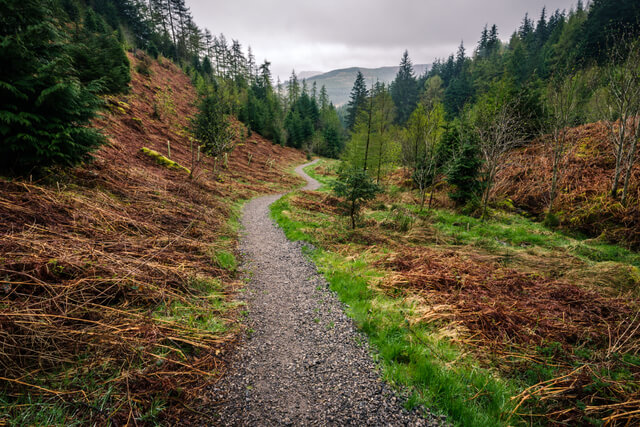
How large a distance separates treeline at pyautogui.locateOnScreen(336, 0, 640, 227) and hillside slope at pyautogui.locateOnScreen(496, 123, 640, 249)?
529 millimetres

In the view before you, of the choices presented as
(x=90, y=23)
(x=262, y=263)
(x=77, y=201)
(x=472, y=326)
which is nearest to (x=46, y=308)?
(x=77, y=201)

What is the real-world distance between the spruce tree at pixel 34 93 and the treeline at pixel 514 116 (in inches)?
432

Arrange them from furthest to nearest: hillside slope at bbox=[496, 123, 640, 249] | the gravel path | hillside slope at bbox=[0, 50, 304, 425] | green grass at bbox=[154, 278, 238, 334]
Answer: hillside slope at bbox=[496, 123, 640, 249]
green grass at bbox=[154, 278, 238, 334]
the gravel path
hillside slope at bbox=[0, 50, 304, 425]

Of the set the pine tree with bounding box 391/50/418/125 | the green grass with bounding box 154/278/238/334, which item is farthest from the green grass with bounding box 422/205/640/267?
the pine tree with bounding box 391/50/418/125

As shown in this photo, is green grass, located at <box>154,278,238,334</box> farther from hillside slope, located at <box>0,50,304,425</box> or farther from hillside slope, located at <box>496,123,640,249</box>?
hillside slope, located at <box>496,123,640,249</box>

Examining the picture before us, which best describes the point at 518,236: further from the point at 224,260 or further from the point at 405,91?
the point at 405,91

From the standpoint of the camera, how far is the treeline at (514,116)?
11625 millimetres

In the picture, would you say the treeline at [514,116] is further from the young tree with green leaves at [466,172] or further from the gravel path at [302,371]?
the gravel path at [302,371]

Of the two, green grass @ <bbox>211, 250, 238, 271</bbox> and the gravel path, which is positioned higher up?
green grass @ <bbox>211, 250, 238, 271</bbox>

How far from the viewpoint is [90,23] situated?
31.5 metres

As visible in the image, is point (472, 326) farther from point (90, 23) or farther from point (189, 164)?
point (90, 23)

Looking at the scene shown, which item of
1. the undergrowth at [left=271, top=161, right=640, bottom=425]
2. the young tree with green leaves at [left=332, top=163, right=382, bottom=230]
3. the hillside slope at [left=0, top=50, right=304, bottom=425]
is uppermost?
the young tree with green leaves at [left=332, top=163, right=382, bottom=230]

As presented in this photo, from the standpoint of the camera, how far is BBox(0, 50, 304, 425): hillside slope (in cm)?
247

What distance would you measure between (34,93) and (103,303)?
5720mm
